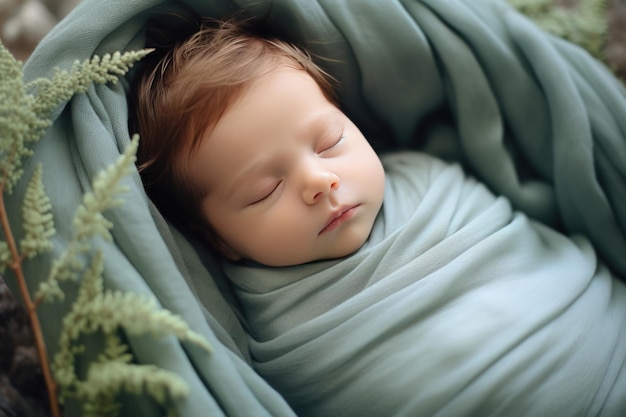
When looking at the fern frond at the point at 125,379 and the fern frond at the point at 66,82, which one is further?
the fern frond at the point at 66,82

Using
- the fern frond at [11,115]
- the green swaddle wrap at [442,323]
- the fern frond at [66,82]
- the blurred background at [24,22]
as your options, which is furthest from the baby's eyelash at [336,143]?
the blurred background at [24,22]

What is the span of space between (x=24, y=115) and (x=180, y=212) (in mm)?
350

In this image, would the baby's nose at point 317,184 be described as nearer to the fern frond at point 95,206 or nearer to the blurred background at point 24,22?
the fern frond at point 95,206

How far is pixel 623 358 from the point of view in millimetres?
881

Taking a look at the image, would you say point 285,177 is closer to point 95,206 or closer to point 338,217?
point 338,217

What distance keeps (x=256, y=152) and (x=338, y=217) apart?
157 mm

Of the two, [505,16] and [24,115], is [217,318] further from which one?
[505,16]

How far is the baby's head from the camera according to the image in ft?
2.92

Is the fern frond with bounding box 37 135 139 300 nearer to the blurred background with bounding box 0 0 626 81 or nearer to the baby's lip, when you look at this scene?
the baby's lip

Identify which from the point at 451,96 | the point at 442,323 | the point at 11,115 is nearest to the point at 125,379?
the point at 11,115

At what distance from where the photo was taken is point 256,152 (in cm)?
89

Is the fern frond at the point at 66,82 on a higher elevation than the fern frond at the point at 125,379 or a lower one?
higher

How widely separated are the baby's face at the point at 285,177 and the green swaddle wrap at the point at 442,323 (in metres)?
0.04

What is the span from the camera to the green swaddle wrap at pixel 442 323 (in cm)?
81
